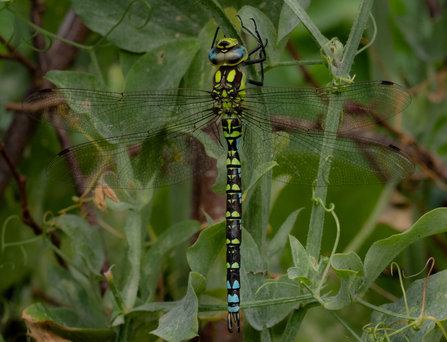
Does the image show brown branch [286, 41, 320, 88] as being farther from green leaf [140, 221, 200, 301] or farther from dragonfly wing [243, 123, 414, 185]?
green leaf [140, 221, 200, 301]

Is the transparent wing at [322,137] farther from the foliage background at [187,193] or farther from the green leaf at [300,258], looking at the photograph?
the green leaf at [300,258]

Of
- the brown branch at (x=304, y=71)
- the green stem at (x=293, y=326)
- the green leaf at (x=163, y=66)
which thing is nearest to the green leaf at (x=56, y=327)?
the green stem at (x=293, y=326)

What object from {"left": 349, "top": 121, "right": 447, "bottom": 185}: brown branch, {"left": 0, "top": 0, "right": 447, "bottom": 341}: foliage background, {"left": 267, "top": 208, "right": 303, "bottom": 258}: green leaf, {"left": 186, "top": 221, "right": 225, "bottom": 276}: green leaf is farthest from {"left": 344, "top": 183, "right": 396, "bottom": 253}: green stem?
{"left": 186, "top": 221, "right": 225, "bottom": 276}: green leaf

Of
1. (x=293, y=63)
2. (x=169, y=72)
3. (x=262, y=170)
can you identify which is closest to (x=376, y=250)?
(x=262, y=170)

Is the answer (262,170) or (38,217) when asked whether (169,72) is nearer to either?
(262,170)

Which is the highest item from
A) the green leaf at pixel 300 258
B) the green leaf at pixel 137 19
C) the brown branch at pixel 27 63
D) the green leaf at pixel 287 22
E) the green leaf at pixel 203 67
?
the brown branch at pixel 27 63
